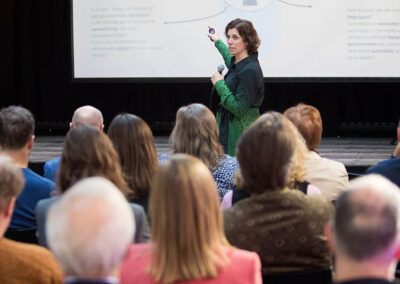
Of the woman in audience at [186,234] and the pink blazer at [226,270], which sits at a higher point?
the woman in audience at [186,234]

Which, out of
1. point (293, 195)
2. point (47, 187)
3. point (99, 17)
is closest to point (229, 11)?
point (99, 17)

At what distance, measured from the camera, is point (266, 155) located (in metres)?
1.89

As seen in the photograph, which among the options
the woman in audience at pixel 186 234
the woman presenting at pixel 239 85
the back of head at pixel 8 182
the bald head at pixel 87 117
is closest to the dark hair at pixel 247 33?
the woman presenting at pixel 239 85

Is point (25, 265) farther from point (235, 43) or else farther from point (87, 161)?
point (235, 43)

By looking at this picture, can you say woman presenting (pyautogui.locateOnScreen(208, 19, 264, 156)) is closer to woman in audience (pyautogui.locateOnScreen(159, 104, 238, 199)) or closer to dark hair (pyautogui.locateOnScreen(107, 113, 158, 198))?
woman in audience (pyautogui.locateOnScreen(159, 104, 238, 199))

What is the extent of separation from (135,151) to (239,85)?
1.67 meters

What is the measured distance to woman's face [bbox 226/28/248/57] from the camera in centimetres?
393

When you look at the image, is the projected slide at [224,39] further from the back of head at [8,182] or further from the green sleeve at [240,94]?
the back of head at [8,182]

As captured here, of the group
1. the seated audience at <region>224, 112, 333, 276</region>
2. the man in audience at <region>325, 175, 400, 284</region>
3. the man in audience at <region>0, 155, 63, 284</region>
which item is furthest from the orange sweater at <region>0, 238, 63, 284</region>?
the man in audience at <region>325, 175, 400, 284</region>

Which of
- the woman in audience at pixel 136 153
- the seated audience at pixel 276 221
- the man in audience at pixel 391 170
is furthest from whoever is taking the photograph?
the man in audience at pixel 391 170

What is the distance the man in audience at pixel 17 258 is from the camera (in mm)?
1558

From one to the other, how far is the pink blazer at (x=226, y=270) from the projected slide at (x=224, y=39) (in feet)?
15.3

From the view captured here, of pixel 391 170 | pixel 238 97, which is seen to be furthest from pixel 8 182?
pixel 238 97

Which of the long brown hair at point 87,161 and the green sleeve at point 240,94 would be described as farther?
the green sleeve at point 240,94
